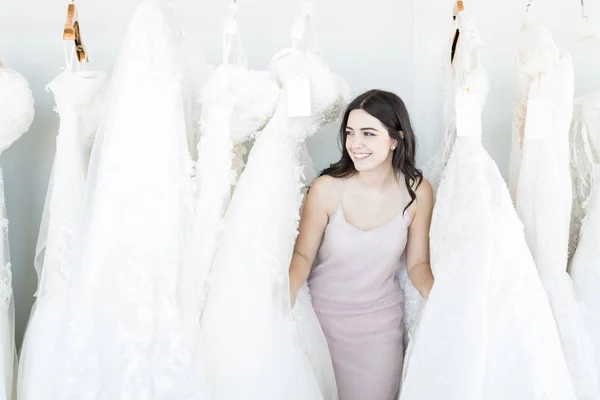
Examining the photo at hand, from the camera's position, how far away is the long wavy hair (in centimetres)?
121

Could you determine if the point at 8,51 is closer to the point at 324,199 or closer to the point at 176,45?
the point at 176,45

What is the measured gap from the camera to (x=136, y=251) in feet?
2.90

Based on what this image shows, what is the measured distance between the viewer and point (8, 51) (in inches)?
51.6

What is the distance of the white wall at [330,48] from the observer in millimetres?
1308

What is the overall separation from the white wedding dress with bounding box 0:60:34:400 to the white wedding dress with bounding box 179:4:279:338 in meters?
0.32

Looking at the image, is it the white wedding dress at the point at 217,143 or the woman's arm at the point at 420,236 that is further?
the woman's arm at the point at 420,236

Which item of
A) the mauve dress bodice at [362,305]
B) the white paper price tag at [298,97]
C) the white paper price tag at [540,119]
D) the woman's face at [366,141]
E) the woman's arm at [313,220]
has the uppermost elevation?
the white paper price tag at [298,97]

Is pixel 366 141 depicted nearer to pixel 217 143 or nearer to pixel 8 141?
pixel 217 143

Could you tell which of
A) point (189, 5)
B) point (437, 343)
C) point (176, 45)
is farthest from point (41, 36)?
point (437, 343)

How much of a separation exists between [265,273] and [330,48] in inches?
27.3

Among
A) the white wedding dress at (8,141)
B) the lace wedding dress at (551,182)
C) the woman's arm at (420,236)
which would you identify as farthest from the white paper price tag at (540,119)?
the white wedding dress at (8,141)

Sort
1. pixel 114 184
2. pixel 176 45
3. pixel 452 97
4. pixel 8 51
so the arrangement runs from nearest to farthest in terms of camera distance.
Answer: pixel 114 184 < pixel 176 45 < pixel 452 97 < pixel 8 51

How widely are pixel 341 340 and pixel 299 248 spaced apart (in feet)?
0.69

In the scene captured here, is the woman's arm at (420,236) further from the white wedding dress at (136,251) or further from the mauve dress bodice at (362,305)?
the white wedding dress at (136,251)
